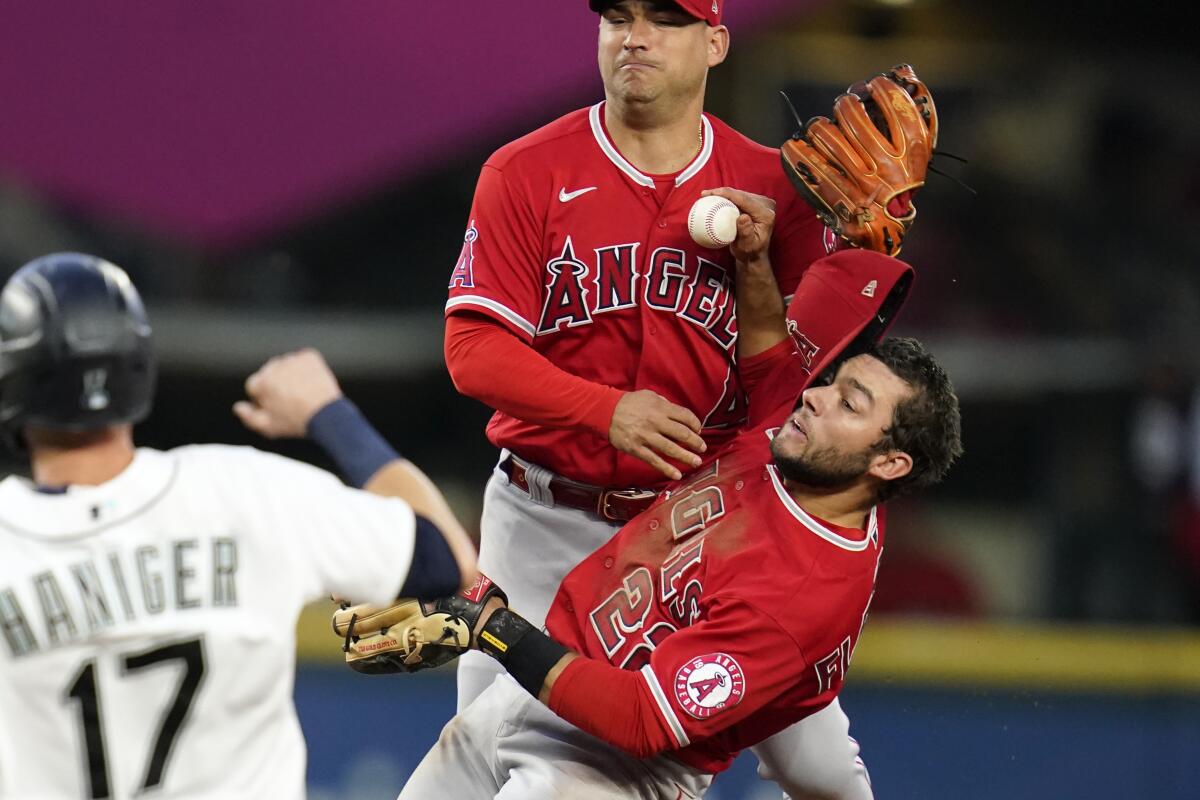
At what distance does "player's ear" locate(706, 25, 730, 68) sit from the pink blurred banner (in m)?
3.23

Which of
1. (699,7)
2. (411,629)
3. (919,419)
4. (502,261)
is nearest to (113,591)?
(411,629)

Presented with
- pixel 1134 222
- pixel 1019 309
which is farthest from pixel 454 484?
pixel 1134 222

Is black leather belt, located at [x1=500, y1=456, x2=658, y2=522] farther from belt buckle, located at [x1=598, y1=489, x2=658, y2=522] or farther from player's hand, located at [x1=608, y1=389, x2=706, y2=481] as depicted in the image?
player's hand, located at [x1=608, y1=389, x2=706, y2=481]

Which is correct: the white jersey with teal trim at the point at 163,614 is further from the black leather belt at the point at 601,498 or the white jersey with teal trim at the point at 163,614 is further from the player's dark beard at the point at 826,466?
the black leather belt at the point at 601,498

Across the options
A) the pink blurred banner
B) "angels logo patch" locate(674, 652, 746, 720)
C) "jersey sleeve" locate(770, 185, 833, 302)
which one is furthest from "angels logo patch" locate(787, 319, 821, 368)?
the pink blurred banner

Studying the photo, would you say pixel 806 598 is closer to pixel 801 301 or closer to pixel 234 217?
pixel 801 301

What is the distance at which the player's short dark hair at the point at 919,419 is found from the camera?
2.89 m

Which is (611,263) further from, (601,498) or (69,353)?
(69,353)

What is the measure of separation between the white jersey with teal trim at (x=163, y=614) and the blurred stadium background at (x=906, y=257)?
3312mm

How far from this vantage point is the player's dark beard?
284cm

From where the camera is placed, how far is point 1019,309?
798 centimetres

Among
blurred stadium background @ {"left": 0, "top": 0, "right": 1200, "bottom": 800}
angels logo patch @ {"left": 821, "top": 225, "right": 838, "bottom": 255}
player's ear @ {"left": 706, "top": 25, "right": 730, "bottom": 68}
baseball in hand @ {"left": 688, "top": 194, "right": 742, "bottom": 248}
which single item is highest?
player's ear @ {"left": 706, "top": 25, "right": 730, "bottom": 68}

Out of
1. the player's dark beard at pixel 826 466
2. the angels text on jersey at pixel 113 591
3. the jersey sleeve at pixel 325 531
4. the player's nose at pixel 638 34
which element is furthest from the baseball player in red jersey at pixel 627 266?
the angels text on jersey at pixel 113 591

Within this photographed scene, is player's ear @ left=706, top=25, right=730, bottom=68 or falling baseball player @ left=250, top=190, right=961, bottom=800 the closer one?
falling baseball player @ left=250, top=190, right=961, bottom=800
